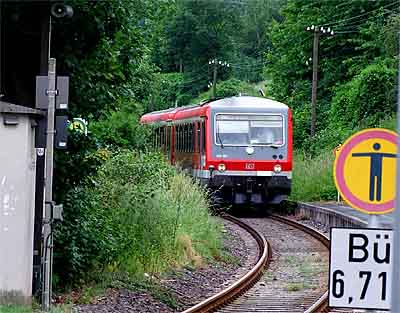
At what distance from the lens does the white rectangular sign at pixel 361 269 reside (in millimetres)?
6938

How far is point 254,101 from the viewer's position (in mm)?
27688

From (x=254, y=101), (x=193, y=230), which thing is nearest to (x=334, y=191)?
(x=254, y=101)

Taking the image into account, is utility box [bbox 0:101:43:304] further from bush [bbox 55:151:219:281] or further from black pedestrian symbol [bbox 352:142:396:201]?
black pedestrian symbol [bbox 352:142:396:201]

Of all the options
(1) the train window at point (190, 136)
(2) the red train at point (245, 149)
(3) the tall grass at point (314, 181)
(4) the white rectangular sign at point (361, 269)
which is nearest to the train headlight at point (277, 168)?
(2) the red train at point (245, 149)

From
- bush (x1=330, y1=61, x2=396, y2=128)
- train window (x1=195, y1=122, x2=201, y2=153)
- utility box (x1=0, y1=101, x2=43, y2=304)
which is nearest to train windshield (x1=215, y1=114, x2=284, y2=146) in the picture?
train window (x1=195, y1=122, x2=201, y2=153)

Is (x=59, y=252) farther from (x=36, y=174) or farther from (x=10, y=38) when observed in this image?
(x=10, y=38)

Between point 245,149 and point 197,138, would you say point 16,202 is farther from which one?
point 197,138

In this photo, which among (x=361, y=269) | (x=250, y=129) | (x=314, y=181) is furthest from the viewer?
(x=314, y=181)

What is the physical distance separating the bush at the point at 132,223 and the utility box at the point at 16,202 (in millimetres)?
1412

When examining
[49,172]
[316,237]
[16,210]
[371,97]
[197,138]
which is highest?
[371,97]

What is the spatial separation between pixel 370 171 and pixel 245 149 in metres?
19.9

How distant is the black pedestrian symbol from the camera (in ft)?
23.5

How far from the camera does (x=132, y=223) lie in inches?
632

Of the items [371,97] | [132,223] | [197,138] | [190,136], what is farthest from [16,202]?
[371,97]
